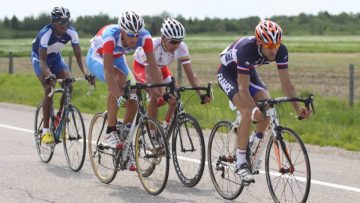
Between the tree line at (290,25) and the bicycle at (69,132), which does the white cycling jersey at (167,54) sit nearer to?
the bicycle at (69,132)

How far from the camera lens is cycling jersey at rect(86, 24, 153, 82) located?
782cm

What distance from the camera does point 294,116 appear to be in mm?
13617

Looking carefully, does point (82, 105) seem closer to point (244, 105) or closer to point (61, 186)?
point (61, 186)

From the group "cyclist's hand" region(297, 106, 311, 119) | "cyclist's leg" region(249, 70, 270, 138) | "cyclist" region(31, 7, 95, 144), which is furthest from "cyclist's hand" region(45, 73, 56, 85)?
"cyclist's hand" region(297, 106, 311, 119)

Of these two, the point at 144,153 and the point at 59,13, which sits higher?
the point at 59,13

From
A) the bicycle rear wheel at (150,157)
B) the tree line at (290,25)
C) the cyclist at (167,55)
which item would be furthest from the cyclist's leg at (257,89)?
the tree line at (290,25)

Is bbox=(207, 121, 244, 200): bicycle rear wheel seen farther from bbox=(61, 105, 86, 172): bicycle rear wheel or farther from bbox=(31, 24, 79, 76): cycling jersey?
bbox=(31, 24, 79, 76): cycling jersey

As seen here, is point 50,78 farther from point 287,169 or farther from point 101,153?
point 287,169

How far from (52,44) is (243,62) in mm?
3524

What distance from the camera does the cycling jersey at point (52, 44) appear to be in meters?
9.38

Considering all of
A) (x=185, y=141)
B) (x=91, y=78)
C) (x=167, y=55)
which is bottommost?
(x=185, y=141)

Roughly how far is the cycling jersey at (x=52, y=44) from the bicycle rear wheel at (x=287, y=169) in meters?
3.76

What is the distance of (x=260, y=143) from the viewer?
7.07m

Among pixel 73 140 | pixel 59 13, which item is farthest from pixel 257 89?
pixel 59 13
